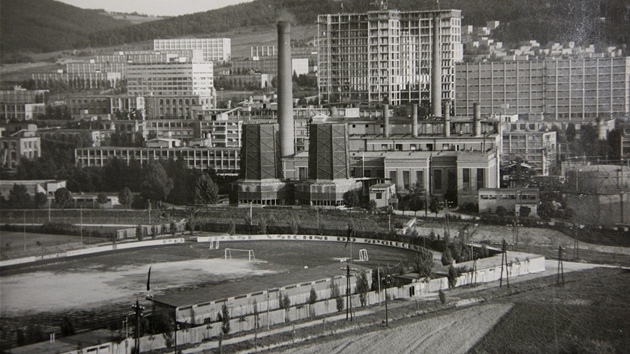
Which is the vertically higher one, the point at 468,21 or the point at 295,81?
the point at 468,21

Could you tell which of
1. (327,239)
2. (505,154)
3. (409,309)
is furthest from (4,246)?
(505,154)

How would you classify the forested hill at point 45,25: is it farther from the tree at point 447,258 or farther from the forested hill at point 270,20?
the tree at point 447,258

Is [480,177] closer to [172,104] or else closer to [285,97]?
[285,97]

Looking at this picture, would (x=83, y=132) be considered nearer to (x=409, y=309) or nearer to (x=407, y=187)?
(x=407, y=187)

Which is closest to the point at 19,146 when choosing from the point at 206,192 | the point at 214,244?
the point at 206,192

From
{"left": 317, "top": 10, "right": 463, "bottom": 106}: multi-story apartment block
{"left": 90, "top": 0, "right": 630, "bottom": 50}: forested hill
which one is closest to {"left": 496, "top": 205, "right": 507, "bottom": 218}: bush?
{"left": 90, "top": 0, "right": 630, "bottom": 50}: forested hill
